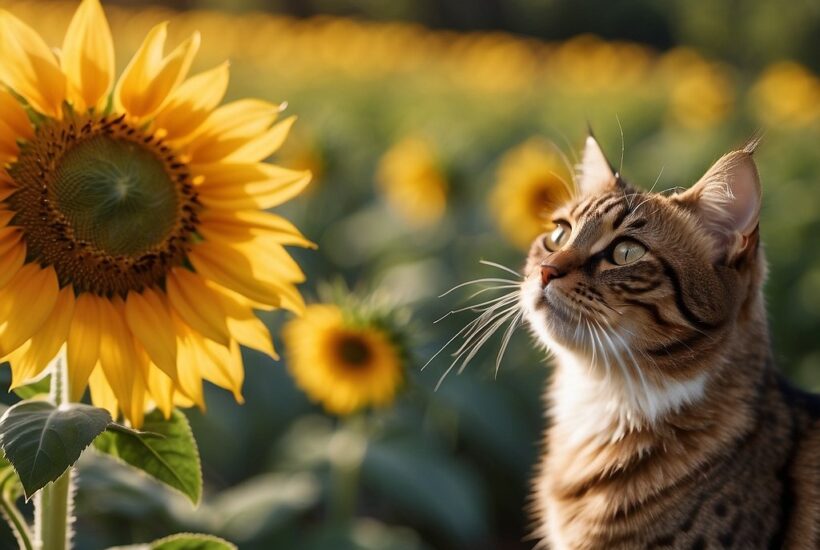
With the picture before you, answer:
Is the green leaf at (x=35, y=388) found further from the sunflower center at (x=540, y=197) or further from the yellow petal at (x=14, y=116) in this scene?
the sunflower center at (x=540, y=197)

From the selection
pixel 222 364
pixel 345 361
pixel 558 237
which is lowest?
pixel 345 361

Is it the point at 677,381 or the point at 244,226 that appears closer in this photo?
the point at 244,226

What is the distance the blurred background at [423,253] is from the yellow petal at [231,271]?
0.84m

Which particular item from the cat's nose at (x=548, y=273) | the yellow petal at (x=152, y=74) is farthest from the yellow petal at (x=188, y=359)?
the cat's nose at (x=548, y=273)

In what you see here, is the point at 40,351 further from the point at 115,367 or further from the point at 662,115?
the point at 662,115

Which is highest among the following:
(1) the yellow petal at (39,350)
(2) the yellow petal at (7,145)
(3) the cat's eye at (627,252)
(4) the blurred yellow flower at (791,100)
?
(4) the blurred yellow flower at (791,100)

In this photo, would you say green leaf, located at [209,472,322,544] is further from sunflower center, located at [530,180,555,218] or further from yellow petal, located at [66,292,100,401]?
sunflower center, located at [530,180,555,218]

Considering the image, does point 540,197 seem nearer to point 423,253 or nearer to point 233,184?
point 423,253

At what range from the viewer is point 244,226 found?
67.1 inches

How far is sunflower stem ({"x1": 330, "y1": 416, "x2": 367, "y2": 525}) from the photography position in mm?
3256

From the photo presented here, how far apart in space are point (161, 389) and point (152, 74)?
0.48m

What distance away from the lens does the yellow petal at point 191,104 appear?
1616mm

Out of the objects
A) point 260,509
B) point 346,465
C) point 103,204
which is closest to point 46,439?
point 103,204

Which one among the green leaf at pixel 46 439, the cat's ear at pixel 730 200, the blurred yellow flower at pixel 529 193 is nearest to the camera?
the green leaf at pixel 46 439
